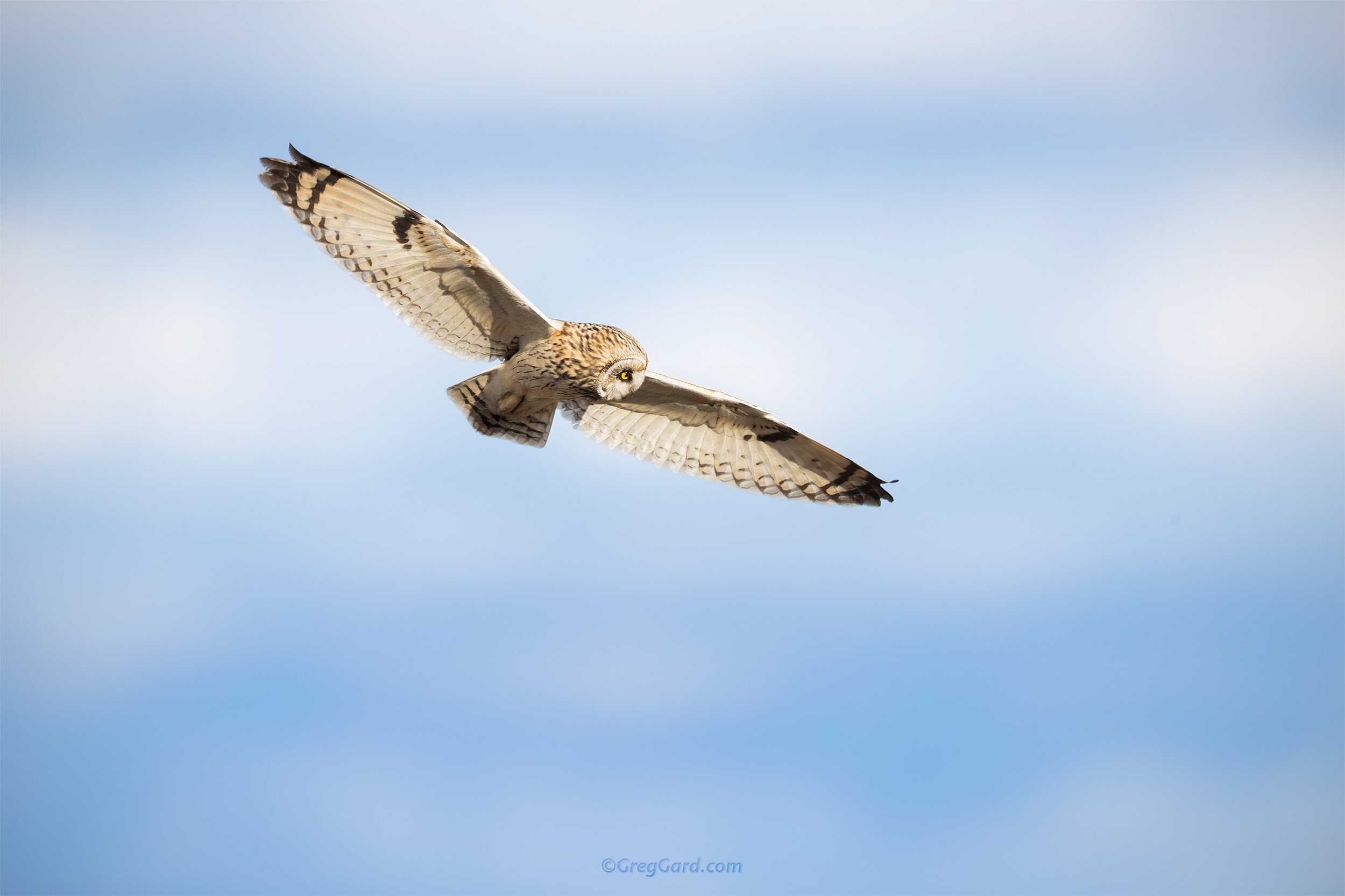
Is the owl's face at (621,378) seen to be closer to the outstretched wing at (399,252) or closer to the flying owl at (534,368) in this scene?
the flying owl at (534,368)

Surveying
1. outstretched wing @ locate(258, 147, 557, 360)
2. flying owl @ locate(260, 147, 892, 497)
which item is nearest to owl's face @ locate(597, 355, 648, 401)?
flying owl @ locate(260, 147, 892, 497)

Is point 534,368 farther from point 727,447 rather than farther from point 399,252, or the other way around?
point 727,447

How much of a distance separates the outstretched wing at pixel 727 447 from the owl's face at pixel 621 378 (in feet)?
3.23

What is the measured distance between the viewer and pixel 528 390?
9992 millimetres

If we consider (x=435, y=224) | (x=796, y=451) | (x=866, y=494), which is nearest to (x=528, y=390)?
(x=435, y=224)

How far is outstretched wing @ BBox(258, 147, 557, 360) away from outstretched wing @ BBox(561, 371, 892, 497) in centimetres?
156

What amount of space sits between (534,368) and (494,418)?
0.80 m

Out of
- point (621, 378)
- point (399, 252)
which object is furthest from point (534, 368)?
point (399, 252)

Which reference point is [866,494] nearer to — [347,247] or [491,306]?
[491,306]

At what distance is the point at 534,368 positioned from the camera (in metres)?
9.65

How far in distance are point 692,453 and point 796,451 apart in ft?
3.27

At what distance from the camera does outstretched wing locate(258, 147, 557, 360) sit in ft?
29.6

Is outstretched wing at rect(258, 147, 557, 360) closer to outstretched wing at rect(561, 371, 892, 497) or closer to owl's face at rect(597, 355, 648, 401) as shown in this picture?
owl's face at rect(597, 355, 648, 401)

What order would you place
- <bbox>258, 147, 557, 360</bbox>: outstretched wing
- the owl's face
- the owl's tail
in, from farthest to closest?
the owl's tail < the owl's face < <bbox>258, 147, 557, 360</bbox>: outstretched wing
